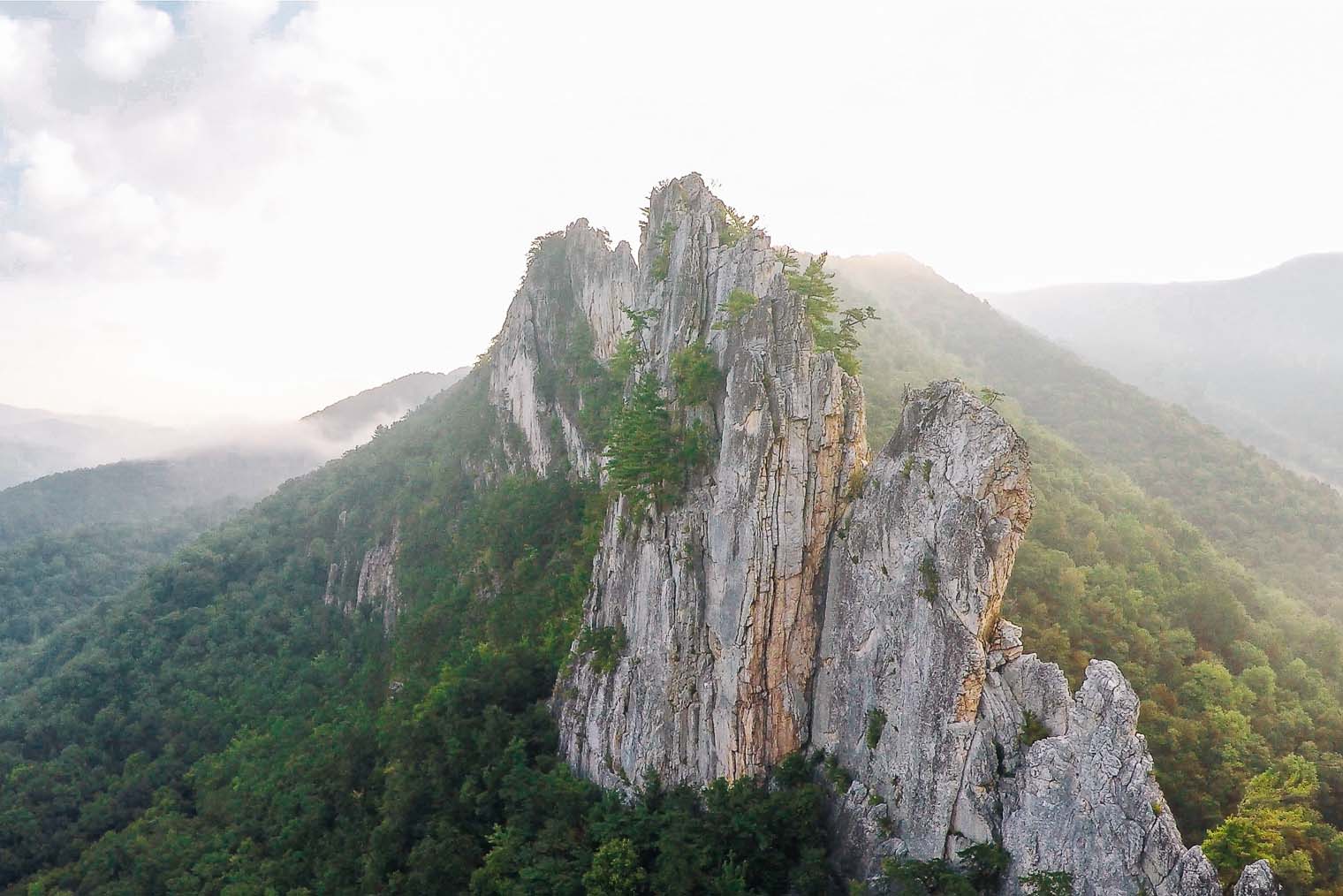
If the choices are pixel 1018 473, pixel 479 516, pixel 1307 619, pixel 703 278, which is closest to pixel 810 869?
pixel 1018 473

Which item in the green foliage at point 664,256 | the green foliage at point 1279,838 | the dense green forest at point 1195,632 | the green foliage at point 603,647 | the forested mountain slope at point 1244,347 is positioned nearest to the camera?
the green foliage at point 1279,838

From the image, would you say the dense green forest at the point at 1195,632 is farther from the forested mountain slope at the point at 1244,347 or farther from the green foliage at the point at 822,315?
the forested mountain slope at the point at 1244,347

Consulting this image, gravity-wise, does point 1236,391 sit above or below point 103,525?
below

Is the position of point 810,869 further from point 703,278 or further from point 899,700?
point 703,278

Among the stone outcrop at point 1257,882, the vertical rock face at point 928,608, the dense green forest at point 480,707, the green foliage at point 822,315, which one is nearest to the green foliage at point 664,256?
the dense green forest at point 480,707

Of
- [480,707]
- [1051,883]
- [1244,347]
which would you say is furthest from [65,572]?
[1244,347]

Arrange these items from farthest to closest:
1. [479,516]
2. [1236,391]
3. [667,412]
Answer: [1236,391], [479,516], [667,412]
